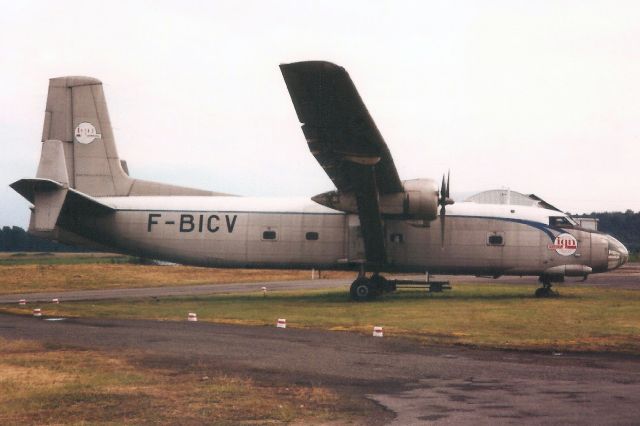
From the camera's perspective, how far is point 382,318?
78.7ft

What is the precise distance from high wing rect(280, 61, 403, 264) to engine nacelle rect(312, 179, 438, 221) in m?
0.35

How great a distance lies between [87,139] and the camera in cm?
3256

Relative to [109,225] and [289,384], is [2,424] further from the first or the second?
[109,225]

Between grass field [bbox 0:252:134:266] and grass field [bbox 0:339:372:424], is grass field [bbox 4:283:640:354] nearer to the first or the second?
grass field [bbox 0:339:372:424]

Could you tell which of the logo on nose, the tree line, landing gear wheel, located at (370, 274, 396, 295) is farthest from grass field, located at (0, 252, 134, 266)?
the tree line

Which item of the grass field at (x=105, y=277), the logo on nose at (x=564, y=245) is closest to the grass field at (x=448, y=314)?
the logo on nose at (x=564, y=245)

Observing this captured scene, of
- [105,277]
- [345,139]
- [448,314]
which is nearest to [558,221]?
[448,314]

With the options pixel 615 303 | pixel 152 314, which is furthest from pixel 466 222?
pixel 152 314

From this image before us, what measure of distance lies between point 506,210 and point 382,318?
11.3m

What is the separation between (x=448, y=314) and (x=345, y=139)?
7144mm

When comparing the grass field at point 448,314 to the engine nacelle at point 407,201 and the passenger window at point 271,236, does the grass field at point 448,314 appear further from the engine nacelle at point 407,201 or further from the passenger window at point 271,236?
the engine nacelle at point 407,201

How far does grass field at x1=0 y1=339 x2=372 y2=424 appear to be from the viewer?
10.0 metres

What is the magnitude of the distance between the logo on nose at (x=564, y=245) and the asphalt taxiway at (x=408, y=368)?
1575cm

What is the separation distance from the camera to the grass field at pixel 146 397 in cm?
1005
